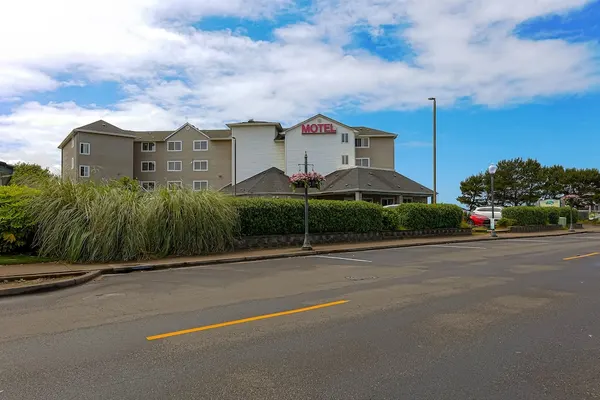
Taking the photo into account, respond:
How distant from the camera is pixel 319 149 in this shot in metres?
47.0

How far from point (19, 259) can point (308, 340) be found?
10887 millimetres

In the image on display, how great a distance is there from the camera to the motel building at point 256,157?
41.6 m

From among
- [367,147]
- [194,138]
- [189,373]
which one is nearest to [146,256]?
[189,373]

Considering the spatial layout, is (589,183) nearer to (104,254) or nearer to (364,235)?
(364,235)

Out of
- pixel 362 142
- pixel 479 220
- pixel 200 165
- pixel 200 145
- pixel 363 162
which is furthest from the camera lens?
pixel 200 145

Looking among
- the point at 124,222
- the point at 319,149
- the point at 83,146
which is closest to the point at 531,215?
the point at 319,149

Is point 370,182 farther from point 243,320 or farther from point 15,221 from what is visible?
point 243,320

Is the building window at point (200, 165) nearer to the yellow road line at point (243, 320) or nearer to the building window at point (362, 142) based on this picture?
the building window at point (362, 142)

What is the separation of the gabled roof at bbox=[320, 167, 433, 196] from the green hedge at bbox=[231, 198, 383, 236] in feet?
50.7

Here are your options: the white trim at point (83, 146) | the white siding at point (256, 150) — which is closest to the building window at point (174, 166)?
the white trim at point (83, 146)

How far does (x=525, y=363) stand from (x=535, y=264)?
9446 millimetres

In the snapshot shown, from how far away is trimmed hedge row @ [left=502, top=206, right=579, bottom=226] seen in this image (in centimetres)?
3472

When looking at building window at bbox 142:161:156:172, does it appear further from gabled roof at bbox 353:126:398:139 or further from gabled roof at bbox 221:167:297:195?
gabled roof at bbox 353:126:398:139

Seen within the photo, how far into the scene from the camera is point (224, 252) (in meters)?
16.0
